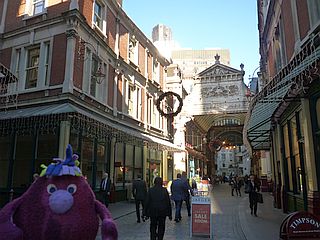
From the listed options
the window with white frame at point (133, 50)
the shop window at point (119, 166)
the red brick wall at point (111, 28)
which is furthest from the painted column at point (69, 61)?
the window with white frame at point (133, 50)

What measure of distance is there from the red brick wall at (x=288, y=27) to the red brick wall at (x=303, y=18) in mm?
914

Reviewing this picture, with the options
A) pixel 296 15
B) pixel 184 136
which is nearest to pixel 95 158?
pixel 296 15

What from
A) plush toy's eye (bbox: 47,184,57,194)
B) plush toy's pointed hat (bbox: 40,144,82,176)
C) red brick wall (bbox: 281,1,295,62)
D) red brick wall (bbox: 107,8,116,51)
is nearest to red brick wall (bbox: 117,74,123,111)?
red brick wall (bbox: 107,8,116,51)

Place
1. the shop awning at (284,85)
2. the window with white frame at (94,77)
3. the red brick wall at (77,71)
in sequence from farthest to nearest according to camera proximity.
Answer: the window with white frame at (94,77)
the red brick wall at (77,71)
the shop awning at (284,85)

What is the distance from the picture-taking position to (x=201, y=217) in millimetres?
8664

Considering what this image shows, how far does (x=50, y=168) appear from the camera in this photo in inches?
123

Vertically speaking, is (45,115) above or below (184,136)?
below

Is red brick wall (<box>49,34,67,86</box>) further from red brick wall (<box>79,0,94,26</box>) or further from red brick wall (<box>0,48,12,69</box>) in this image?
red brick wall (<box>0,48,12,69</box>)

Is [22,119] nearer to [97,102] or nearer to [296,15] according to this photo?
[97,102]

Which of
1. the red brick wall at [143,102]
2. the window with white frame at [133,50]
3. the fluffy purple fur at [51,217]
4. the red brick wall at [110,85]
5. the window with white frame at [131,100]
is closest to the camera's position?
the fluffy purple fur at [51,217]

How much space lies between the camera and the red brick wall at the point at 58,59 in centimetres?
1348

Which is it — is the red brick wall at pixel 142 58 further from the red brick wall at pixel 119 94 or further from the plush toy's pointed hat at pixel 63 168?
the plush toy's pointed hat at pixel 63 168

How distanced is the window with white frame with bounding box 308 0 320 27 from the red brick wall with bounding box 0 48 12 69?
533 inches

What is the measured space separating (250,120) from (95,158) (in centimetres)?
792
